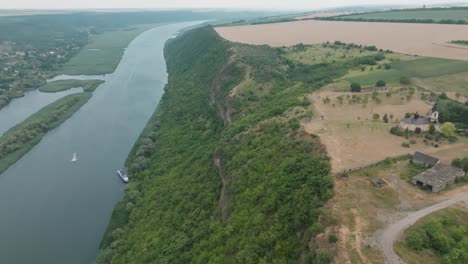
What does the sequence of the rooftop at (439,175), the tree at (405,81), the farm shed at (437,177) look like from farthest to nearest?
the tree at (405,81)
the rooftop at (439,175)
the farm shed at (437,177)

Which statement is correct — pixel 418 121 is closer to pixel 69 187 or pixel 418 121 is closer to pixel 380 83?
pixel 380 83

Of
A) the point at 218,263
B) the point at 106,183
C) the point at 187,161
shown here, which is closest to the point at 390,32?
the point at 187,161

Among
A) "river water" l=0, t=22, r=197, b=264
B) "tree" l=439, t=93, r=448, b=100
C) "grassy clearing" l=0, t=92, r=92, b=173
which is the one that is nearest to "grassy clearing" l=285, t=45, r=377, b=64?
"tree" l=439, t=93, r=448, b=100

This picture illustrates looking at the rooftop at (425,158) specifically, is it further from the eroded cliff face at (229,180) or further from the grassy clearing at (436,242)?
the eroded cliff face at (229,180)

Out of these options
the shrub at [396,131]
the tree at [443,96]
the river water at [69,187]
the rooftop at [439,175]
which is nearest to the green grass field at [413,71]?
the tree at [443,96]

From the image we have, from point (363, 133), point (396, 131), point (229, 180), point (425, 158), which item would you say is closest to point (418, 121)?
point (396, 131)

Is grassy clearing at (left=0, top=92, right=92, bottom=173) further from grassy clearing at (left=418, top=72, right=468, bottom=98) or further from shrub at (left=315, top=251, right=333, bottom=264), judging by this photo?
grassy clearing at (left=418, top=72, right=468, bottom=98)
